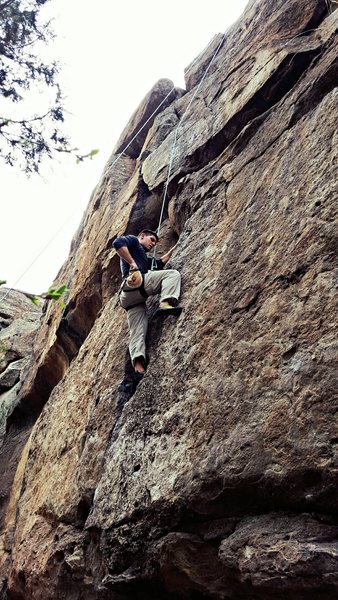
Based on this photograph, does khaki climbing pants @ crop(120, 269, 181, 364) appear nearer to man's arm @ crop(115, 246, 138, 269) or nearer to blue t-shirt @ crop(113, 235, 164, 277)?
man's arm @ crop(115, 246, 138, 269)

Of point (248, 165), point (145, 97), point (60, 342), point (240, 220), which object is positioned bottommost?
point (240, 220)

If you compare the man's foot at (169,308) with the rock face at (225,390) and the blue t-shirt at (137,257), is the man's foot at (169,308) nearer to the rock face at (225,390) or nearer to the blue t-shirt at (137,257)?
the rock face at (225,390)

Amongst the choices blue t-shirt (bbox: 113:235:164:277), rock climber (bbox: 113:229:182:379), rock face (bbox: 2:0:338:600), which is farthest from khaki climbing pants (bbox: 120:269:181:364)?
blue t-shirt (bbox: 113:235:164:277)

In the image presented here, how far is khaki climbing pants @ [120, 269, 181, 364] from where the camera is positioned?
6121 mm

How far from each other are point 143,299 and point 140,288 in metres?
0.16

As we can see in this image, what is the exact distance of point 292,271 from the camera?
14.9 feet

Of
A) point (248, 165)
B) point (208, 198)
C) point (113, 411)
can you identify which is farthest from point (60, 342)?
point (248, 165)

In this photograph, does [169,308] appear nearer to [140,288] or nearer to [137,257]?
[140,288]

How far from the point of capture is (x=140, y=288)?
21.5ft

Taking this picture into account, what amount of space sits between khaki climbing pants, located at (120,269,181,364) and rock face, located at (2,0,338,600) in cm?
12

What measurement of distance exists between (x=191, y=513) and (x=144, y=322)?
102 inches

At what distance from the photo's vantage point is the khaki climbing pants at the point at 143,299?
6121 millimetres

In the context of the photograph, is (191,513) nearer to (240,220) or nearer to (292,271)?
(292,271)

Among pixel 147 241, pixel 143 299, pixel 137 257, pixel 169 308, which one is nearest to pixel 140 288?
pixel 143 299
